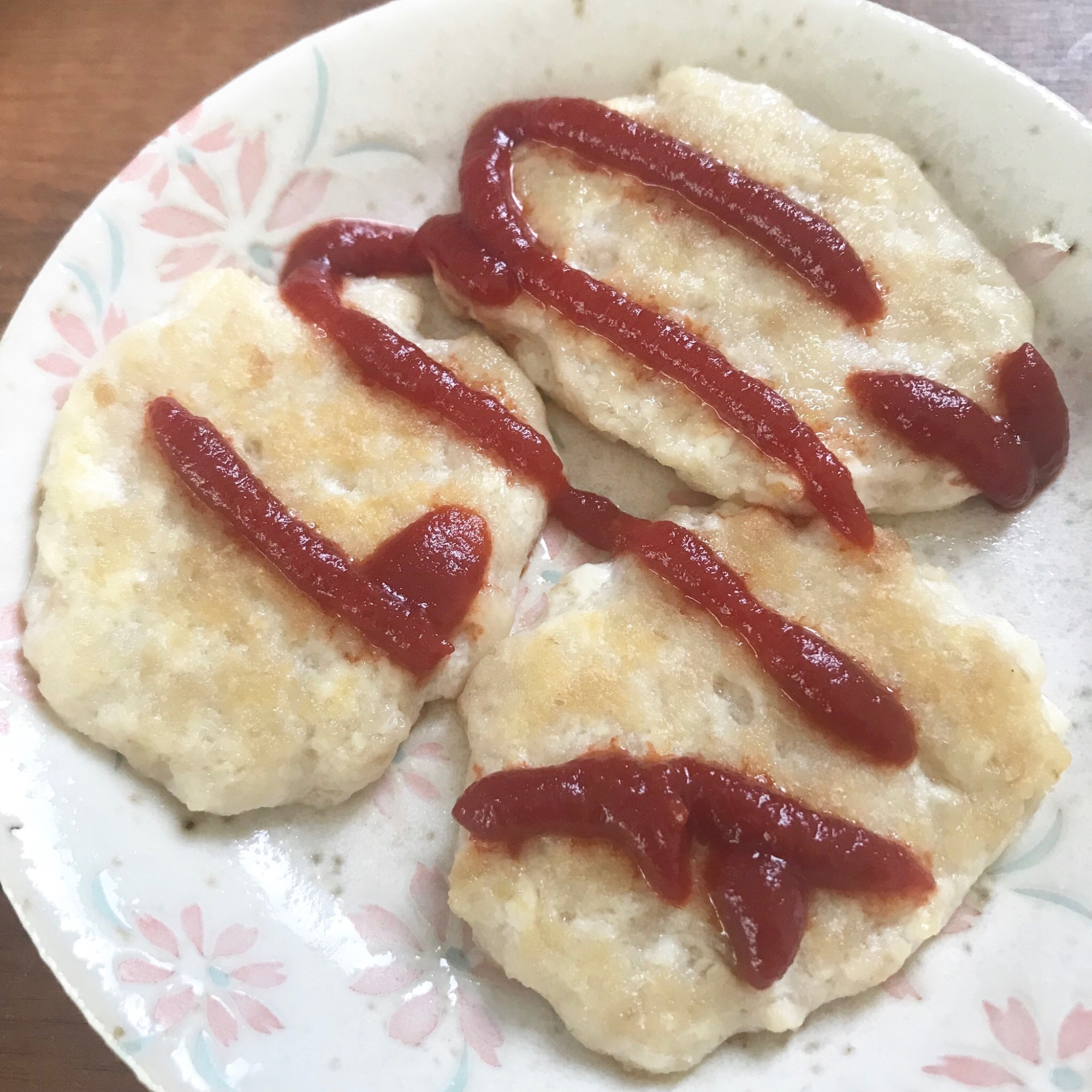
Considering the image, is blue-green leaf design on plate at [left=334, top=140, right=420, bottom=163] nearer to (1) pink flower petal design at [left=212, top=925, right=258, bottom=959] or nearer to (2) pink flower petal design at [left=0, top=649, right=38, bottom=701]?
(2) pink flower petal design at [left=0, top=649, right=38, bottom=701]

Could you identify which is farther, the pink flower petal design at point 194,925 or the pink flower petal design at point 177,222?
the pink flower petal design at point 177,222

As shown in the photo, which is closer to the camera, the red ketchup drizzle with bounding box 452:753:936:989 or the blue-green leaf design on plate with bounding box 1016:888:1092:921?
the red ketchup drizzle with bounding box 452:753:936:989

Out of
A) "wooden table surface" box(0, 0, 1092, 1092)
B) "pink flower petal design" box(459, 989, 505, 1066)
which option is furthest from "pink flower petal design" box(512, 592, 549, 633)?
"wooden table surface" box(0, 0, 1092, 1092)

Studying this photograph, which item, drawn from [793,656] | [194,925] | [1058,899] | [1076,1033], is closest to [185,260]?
[194,925]

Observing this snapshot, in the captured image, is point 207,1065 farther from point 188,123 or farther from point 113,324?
point 188,123

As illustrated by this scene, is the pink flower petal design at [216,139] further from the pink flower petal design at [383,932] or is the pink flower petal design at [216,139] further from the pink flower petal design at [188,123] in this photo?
the pink flower petal design at [383,932]

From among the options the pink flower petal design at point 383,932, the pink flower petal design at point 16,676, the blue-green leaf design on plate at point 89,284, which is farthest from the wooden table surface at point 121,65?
the pink flower petal design at point 383,932
